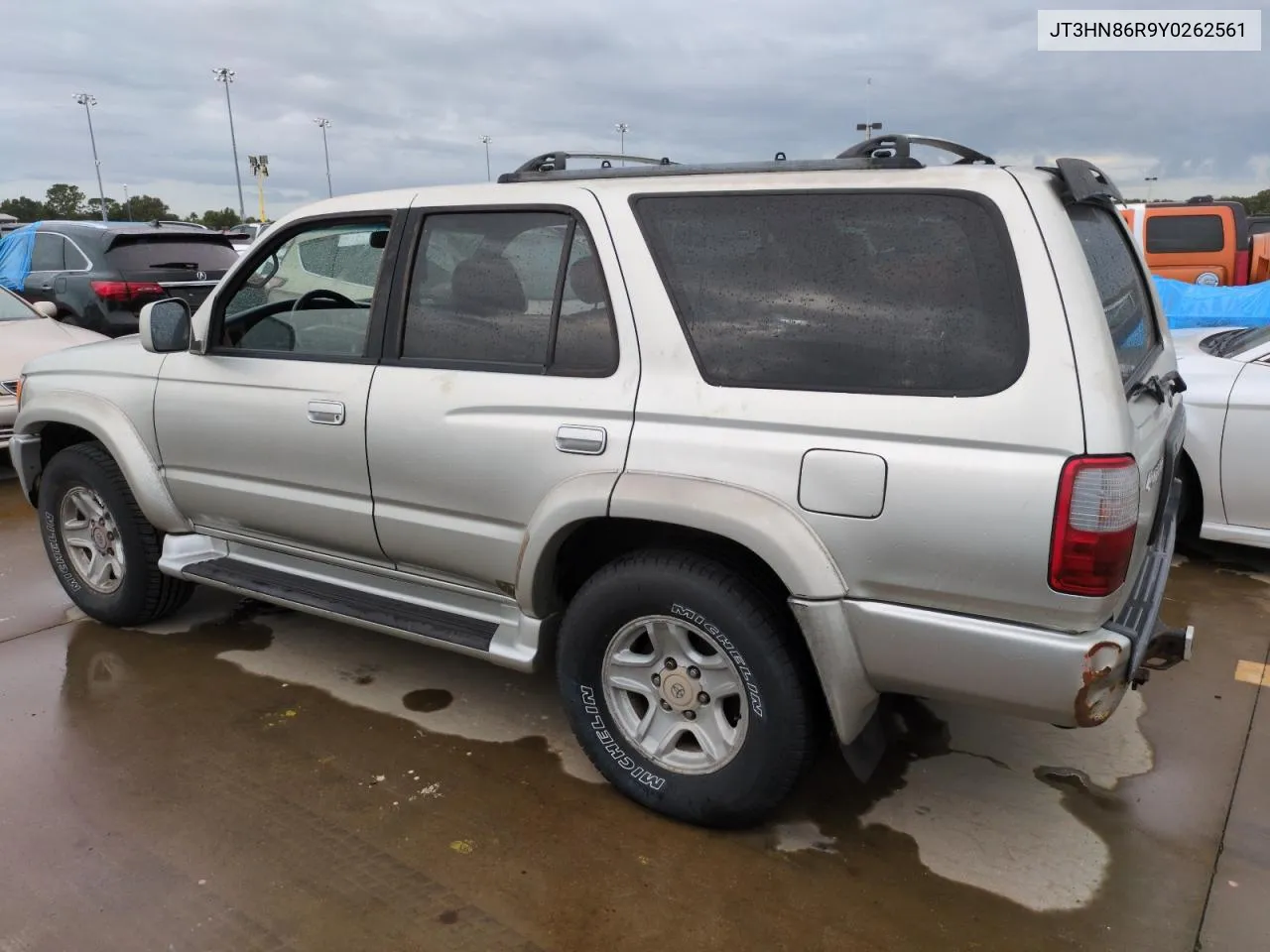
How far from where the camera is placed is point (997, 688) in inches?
92.8

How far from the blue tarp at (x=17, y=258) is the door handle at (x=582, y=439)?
961 cm

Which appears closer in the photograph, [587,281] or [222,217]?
[587,281]

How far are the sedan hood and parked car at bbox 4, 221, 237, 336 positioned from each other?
3.33 feet

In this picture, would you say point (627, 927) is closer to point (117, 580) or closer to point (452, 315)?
point (452, 315)

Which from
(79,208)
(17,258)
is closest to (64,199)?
(79,208)

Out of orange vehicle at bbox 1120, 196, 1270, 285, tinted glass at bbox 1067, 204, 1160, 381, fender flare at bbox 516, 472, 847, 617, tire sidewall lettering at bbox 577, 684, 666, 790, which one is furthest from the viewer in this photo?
orange vehicle at bbox 1120, 196, 1270, 285

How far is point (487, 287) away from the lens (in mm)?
3092

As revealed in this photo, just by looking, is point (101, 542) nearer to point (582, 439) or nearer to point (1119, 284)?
point (582, 439)

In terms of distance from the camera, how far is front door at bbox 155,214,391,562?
3311 mm

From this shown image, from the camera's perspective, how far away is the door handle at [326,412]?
3.26 metres

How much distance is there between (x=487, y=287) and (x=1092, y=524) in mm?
1886

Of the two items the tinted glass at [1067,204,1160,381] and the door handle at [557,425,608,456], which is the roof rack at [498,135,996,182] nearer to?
the tinted glass at [1067,204,1160,381]

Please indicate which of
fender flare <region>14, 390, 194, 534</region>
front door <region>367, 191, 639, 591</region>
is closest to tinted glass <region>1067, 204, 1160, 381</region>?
front door <region>367, 191, 639, 591</region>

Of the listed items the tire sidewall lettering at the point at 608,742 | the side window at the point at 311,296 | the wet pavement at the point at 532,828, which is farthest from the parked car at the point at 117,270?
the tire sidewall lettering at the point at 608,742
